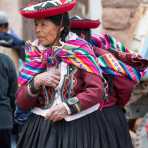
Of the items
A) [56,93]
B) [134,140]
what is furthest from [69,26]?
[134,140]

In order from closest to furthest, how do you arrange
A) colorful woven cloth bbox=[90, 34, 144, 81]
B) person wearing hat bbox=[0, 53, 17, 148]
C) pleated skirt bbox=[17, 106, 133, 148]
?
pleated skirt bbox=[17, 106, 133, 148] < colorful woven cloth bbox=[90, 34, 144, 81] < person wearing hat bbox=[0, 53, 17, 148]

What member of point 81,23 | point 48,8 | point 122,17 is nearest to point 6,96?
point 122,17

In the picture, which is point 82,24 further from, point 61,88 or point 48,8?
point 61,88

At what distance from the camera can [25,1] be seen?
12.4 m

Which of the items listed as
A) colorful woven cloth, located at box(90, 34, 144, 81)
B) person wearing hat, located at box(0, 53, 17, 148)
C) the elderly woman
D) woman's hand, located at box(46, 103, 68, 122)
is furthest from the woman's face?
person wearing hat, located at box(0, 53, 17, 148)

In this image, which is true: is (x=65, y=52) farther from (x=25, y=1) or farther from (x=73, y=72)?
(x=25, y=1)

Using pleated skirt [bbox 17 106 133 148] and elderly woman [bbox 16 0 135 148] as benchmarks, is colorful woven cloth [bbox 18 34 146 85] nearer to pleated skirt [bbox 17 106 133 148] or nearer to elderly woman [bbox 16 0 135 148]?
elderly woman [bbox 16 0 135 148]

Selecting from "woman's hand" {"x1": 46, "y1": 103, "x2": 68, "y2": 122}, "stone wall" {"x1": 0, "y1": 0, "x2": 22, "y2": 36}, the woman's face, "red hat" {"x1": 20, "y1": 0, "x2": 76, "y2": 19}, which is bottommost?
"stone wall" {"x1": 0, "y1": 0, "x2": 22, "y2": 36}

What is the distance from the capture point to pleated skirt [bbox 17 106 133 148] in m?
4.86

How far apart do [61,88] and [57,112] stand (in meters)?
0.23

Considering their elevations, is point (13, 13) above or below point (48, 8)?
below

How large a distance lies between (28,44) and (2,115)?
1.54m

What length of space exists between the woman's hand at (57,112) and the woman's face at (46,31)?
1.50ft

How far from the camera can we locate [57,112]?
4629 mm
